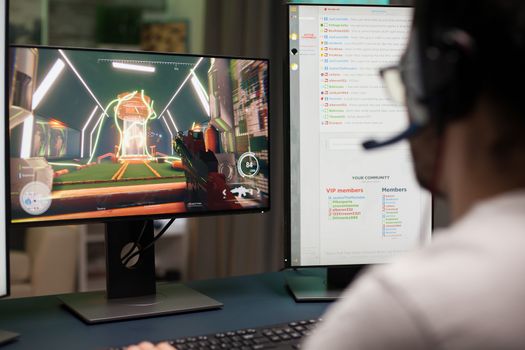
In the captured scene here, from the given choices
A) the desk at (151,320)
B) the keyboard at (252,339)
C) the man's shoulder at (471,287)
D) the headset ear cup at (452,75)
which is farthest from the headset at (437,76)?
the desk at (151,320)

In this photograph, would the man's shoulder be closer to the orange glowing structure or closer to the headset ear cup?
the headset ear cup

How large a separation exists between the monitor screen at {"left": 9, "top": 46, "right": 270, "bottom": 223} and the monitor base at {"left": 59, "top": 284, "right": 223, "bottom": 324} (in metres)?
0.16

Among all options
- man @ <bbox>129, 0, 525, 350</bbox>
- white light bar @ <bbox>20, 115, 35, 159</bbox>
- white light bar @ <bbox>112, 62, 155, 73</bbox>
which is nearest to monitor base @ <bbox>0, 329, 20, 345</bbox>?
white light bar @ <bbox>20, 115, 35, 159</bbox>

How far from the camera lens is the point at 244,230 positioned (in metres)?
2.37

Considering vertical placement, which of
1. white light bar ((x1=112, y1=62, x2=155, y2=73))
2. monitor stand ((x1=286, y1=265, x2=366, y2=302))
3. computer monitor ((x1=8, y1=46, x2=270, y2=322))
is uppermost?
white light bar ((x1=112, y1=62, x2=155, y2=73))

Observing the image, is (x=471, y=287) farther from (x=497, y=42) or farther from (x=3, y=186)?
(x=3, y=186)

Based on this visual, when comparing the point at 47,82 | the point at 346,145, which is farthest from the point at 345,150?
the point at 47,82

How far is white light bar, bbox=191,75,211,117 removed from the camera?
1.26m

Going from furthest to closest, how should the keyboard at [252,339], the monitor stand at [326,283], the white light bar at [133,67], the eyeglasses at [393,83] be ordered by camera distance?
1. the monitor stand at [326,283]
2. the white light bar at [133,67]
3. the keyboard at [252,339]
4. the eyeglasses at [393,83]

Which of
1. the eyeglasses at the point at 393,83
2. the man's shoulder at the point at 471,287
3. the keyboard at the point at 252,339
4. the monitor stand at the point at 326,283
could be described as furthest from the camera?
the monitor stand at the point at 326,283

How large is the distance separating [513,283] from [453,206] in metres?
0.12

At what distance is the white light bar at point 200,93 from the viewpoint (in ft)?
4.14

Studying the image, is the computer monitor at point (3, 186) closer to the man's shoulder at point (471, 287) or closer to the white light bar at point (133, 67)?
the white light bar at point (133, 67)

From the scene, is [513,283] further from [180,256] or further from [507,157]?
[180,256]
